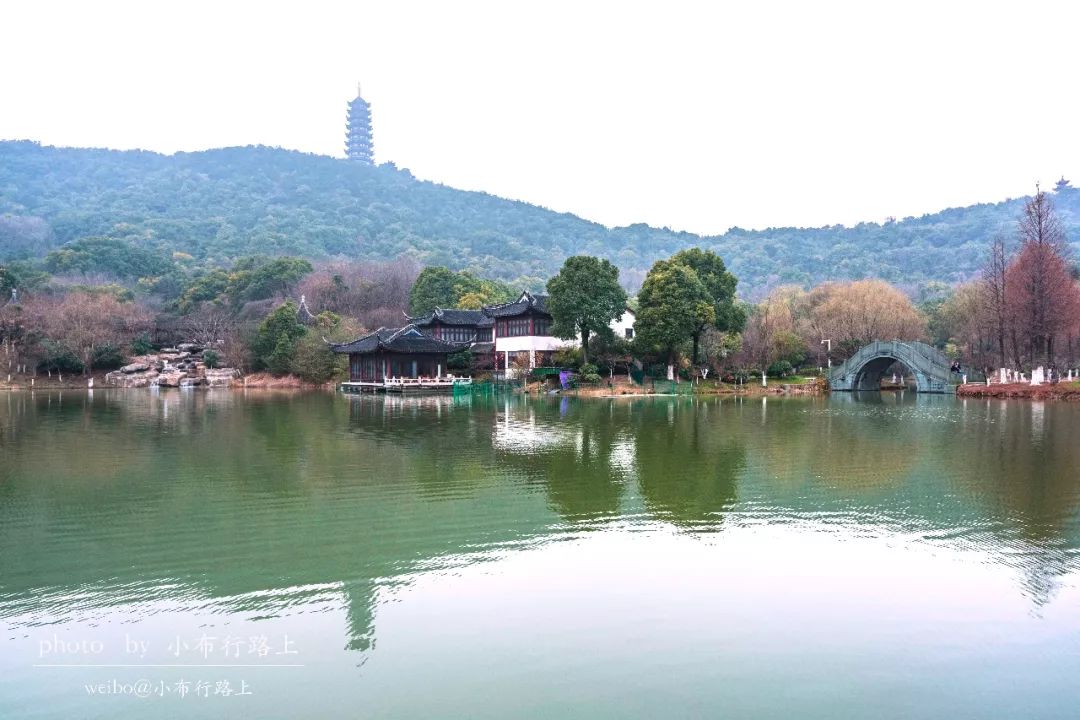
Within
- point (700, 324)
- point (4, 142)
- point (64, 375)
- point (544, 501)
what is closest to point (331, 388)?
point (64, 375)

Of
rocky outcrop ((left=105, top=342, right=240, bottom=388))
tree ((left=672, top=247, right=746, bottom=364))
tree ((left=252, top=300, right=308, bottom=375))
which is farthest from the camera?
rocky outcrop ((left=105, top=342, right=240, bottom=388))

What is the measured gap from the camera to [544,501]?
524 inches

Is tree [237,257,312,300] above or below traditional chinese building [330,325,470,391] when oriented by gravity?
above

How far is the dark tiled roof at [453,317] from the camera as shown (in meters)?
57.1

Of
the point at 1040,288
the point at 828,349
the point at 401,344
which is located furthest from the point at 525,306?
the point at 1040,288

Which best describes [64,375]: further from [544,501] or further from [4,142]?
[4,142]

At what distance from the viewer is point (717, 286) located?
→ 161 feet

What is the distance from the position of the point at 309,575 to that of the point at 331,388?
163 ft

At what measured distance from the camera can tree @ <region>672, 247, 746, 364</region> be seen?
48594 mm

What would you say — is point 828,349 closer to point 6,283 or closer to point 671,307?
point 671,307

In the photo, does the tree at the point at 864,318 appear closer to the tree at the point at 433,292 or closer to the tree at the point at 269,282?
the tree at the point at 433,292

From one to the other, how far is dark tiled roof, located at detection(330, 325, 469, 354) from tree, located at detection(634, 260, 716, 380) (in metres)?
14.4

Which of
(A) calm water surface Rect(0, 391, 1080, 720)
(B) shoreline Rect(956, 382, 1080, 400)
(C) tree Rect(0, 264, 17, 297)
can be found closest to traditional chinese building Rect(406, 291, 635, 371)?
(B) shoreline Rect(956, 382, 1080, 400)

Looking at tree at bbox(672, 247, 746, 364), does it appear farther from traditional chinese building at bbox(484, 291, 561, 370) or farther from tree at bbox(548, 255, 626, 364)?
traditional chinese building at bbox(484, 291, 561, 370)
